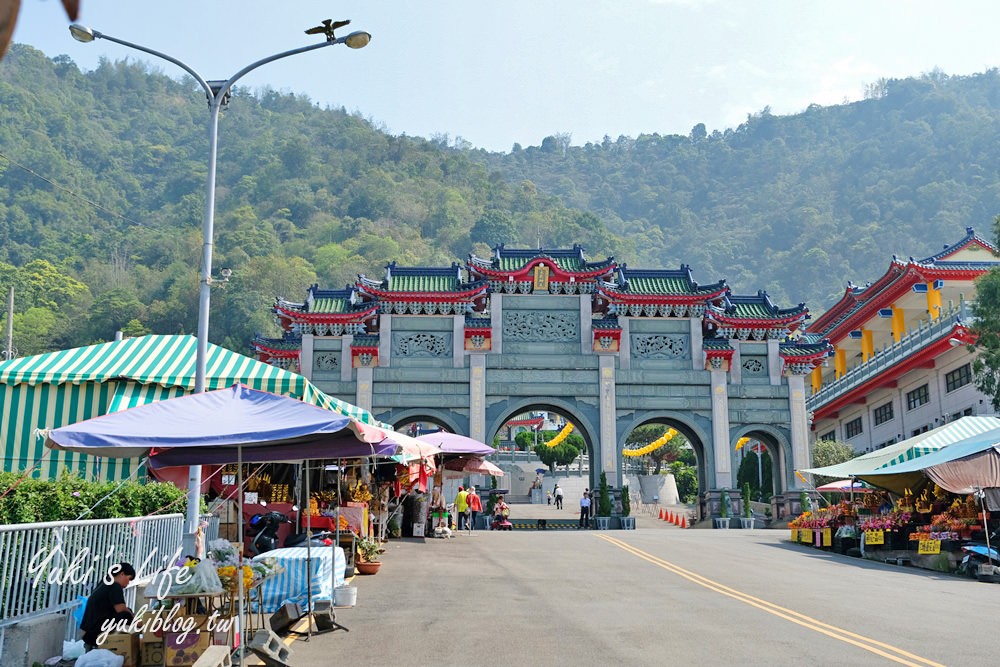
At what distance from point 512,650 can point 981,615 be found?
22.8 ft

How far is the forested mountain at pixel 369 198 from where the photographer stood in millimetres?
102562

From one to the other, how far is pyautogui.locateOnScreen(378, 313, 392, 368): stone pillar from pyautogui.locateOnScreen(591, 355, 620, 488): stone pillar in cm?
937

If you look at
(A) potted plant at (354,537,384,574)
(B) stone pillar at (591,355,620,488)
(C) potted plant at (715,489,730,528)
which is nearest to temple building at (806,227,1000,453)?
(C) potted plant at (715,489,730,528)

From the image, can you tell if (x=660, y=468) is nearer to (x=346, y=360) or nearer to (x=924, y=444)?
(x=346, y=360)

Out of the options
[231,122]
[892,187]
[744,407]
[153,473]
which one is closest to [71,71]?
[231,122]

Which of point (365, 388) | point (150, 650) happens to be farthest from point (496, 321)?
point (150, 650)

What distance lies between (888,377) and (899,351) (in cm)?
171

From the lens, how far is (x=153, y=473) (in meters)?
15.1

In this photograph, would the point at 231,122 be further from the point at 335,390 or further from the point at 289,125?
the point at 335,390

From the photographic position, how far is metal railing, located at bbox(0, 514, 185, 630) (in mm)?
8336

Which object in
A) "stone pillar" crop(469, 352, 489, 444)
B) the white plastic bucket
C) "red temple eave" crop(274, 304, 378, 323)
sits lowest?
the white plastic bucket

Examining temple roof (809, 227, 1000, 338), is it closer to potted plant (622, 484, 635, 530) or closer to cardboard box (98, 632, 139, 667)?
potted plant (622, 484, 635, 530)

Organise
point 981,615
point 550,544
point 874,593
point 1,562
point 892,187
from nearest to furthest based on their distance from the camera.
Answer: point 1,562 < point 981,615 < point 874,593 < point 550,544 < point 892,187

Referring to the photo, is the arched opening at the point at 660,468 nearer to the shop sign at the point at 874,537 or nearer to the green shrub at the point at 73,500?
the shop sign at the point at 874,537
